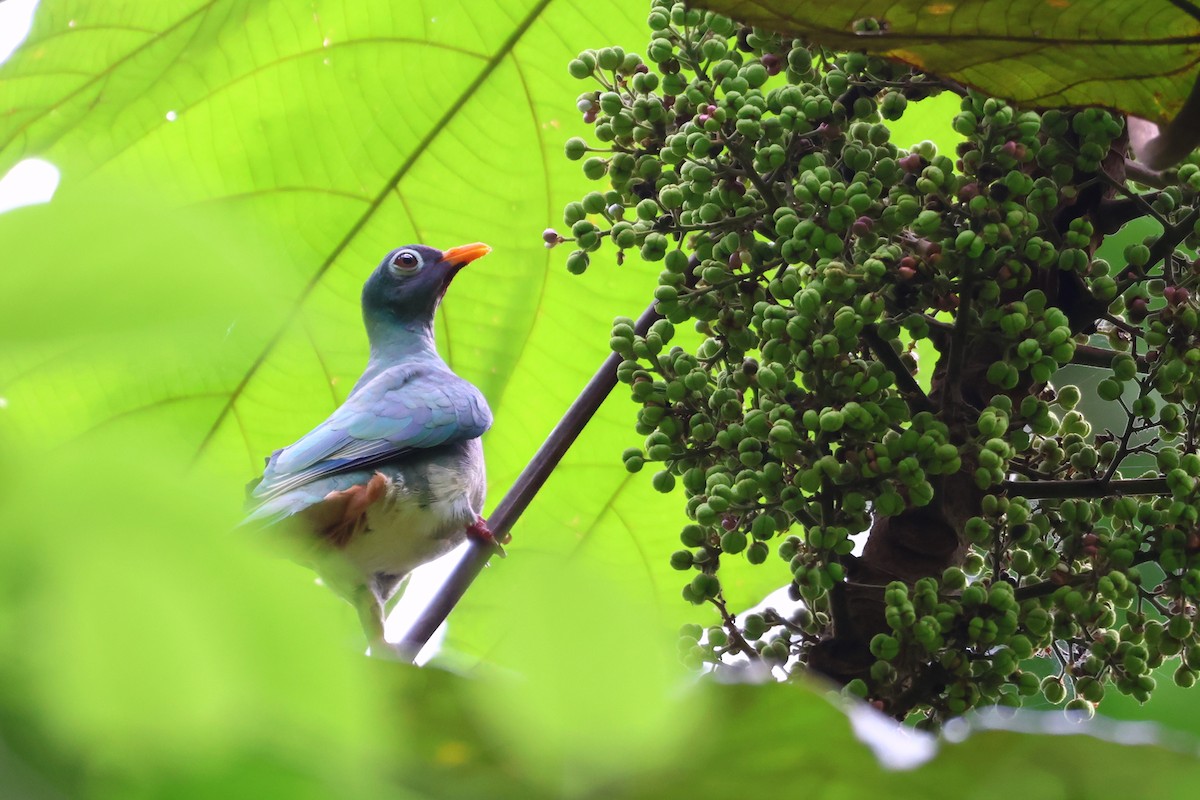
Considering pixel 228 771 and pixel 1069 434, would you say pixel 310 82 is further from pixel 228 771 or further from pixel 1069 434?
pixel 228 771

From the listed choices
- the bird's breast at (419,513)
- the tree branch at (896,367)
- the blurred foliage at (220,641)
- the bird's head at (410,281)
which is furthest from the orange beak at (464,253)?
the blurred foliage at (220,641)

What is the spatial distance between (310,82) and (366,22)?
0.11 metres

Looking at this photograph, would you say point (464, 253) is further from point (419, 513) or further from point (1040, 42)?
point (1040, 42)

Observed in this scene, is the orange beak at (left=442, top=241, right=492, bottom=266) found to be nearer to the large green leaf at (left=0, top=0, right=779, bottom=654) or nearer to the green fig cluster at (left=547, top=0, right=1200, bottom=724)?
the large green leaf at (left=0, top=0, right=779, bottom=654)

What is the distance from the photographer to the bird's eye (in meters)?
1.73

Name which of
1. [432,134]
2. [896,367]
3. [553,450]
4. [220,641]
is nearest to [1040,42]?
[896,367]

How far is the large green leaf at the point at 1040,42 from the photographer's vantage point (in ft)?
2.46

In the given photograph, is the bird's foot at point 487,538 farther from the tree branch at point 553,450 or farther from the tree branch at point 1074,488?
the tree branch at point 1074,488

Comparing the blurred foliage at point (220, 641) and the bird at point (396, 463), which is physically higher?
the blurred foliage at point (220, 641)

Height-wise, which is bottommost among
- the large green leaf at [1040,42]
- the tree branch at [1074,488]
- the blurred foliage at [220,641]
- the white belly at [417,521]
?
the white belly at [417,521]

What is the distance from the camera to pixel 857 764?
0.79ft

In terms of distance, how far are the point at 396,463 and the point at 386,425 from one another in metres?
0.07

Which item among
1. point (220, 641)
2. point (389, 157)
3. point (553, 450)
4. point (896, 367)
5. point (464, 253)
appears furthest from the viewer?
point (464, 253)

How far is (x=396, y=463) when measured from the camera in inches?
67.2
